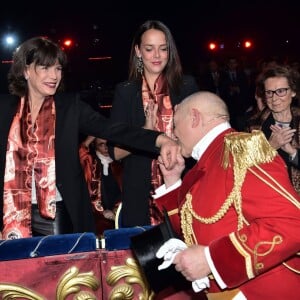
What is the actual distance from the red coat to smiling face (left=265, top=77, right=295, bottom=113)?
1501mm

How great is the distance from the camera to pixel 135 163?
3.25 m

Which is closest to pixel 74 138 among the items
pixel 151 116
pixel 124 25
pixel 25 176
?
pixel 25 176

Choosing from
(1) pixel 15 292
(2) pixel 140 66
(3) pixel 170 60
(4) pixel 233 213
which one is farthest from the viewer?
(2) pixel 140 66

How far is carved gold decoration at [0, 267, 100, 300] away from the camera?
2.57m

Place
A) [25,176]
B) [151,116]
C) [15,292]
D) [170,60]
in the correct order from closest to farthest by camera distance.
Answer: [15,292]
[25,176]
[151,116]
[170,60]

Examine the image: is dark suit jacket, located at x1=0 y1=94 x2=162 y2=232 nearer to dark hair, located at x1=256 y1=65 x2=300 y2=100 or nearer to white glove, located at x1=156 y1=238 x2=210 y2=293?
white glove, located at x1=156 y1=238 x2=210 y2=293

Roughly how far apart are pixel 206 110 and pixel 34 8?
612 inches

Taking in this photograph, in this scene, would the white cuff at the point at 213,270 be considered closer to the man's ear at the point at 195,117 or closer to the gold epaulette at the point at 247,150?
the gold epaulette at the point at 247,150

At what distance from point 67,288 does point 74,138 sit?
3.00 ft

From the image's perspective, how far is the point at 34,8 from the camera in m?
16.4

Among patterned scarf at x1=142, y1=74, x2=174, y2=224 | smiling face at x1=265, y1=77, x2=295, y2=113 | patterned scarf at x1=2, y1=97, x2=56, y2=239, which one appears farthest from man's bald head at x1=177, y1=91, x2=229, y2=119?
smiling face at x1=265, y1=77, x2=295, y2=113

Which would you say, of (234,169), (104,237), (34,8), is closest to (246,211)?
(234,169)

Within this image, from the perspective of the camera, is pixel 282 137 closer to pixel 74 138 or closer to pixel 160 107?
pixel 160 107

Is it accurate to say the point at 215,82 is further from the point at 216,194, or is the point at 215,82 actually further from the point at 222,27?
the point at 222,27
